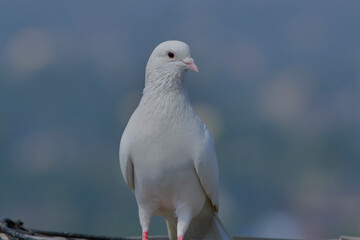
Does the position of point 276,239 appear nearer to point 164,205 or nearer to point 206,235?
point 206,235

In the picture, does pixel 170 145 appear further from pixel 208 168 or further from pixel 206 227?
pixel 206 227

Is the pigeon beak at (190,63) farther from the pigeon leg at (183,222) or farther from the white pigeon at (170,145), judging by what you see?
the pigeon leg at (183,222)

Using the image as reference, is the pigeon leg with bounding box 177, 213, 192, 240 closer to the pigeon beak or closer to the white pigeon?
the white pigeon

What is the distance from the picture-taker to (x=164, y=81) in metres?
2.86

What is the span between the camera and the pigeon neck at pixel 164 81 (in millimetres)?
2854

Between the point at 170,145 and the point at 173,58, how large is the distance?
1.33ft

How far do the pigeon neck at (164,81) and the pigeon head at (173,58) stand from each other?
0.03 feet

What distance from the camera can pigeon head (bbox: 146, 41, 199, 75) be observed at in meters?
2.83

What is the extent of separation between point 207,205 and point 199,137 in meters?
0.41

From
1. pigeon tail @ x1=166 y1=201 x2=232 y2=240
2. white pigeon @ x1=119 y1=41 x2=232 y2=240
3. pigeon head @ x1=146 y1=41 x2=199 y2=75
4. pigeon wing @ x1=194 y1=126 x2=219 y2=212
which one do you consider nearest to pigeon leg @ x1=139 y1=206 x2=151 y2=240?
white pigeon @ x1=119 y1=41 x2=232 y2=240

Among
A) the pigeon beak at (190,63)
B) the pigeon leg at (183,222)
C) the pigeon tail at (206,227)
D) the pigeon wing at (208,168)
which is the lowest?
the pigeon tail at (206,227)

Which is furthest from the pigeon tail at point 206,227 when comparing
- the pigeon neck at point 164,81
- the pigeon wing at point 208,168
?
the pigeon neck at point 164,81

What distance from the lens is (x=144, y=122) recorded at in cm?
286

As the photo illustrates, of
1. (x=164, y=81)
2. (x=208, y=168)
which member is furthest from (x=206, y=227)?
(x=164, y=81)
